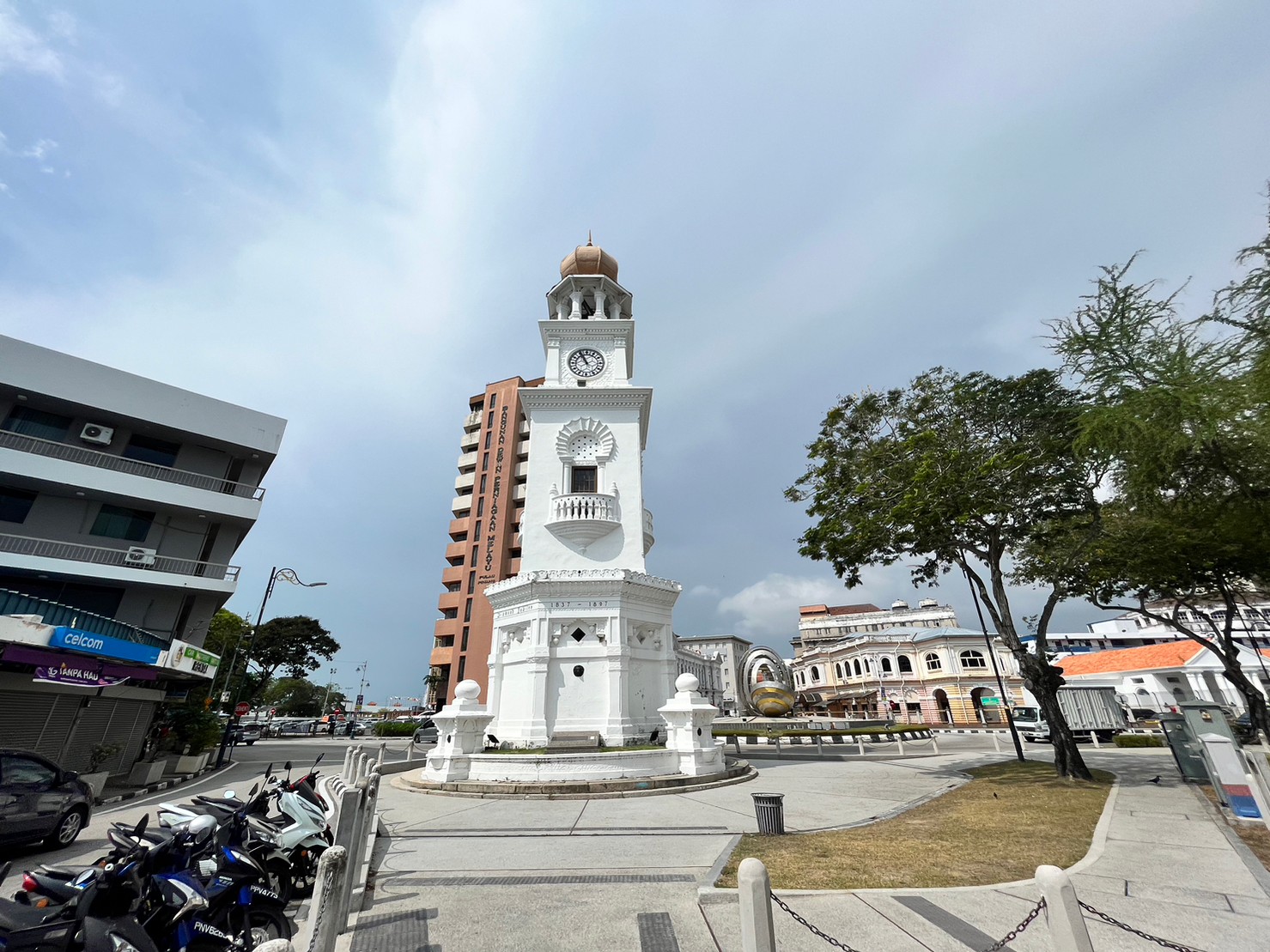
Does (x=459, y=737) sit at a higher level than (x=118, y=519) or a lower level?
lower

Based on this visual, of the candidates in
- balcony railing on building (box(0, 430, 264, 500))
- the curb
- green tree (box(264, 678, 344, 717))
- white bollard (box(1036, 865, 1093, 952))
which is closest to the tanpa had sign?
the curb

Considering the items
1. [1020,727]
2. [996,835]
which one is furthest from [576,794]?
[1020,727]

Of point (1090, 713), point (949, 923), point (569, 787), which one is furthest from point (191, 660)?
point (1090, 713)

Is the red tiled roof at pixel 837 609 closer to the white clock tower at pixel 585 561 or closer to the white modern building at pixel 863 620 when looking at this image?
the white modern building at pixel 863 620

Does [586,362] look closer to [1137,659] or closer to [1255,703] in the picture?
[1255,703]

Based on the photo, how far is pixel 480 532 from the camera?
54.3 metres

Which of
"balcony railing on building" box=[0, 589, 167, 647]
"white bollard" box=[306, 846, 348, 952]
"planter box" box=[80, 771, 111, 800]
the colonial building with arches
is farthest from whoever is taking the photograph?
the colonial building with arches

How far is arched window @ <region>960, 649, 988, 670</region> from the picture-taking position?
61.3 m

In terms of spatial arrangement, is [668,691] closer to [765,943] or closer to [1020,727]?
[765,943]

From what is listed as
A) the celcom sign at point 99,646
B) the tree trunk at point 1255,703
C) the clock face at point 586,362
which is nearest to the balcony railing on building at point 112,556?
the celcom sign at point 99,646

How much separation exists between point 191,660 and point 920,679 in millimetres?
66648

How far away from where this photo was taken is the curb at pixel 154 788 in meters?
15.0

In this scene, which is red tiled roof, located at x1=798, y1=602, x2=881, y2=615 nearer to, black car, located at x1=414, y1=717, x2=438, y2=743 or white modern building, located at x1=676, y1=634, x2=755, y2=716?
white modern building, located at x1=676, y1=634, x2=755, y2=716

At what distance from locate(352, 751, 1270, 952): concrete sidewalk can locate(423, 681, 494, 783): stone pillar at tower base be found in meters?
3.76
